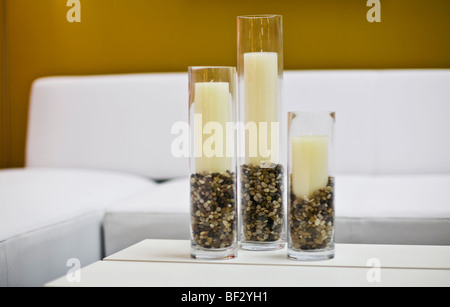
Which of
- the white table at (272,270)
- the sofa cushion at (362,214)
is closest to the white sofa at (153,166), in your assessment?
the sofa cushion at (362,214)

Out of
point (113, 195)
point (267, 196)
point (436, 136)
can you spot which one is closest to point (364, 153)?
point (436, 136)

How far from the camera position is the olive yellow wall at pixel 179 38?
91.4 inches

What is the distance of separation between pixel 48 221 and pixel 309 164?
2.55 ft

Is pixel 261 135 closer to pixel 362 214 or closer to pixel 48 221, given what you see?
pixel 362 214

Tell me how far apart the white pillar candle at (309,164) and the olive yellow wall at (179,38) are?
1.49 metres

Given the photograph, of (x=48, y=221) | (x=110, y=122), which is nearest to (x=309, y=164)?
(x=48, y=221)

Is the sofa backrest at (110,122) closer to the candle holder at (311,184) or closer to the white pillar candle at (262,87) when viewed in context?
the white pillar candle at (262,87)

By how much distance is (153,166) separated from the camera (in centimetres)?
226

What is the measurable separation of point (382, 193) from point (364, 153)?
0.46 metres

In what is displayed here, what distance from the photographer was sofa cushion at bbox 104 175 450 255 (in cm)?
144

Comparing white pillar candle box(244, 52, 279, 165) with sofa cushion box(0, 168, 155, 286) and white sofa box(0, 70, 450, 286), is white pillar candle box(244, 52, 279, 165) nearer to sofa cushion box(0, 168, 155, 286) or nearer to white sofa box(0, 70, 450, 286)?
white sofa box(0, 70, 450, 286)

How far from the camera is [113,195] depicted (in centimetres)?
185

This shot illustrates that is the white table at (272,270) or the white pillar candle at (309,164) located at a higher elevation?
the white pillar candle at (309,164)

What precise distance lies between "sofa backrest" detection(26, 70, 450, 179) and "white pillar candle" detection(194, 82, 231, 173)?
1164mm
